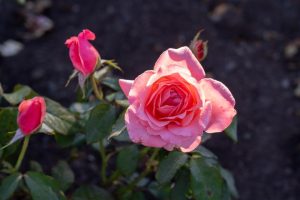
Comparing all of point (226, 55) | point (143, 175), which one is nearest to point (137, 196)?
point (143, 175)

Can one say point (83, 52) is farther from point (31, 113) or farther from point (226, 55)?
point (226, 55)

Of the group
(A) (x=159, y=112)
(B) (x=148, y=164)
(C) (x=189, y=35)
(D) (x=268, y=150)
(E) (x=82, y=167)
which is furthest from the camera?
(C) (x=189, y=35)

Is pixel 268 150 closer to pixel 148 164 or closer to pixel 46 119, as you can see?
pixel 148 164

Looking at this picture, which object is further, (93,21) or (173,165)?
(93,21)

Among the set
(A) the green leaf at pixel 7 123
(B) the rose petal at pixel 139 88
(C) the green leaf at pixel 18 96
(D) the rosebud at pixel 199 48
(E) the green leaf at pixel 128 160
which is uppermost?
(B) the rose petal at pixel 139 88

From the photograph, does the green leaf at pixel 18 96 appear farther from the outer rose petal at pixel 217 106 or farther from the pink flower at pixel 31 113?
the outer rose petal at pixel 217 106

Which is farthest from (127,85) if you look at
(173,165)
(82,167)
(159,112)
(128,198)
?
(82,167)

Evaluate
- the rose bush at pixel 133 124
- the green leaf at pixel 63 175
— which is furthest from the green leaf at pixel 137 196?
the green leaf at pixel 63 175
